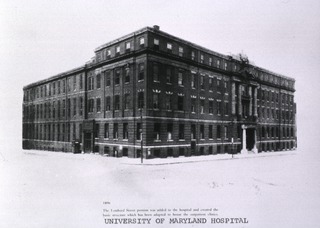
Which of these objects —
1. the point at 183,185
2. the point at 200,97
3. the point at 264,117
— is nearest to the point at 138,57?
the point at 200,97

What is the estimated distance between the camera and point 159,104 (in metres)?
32.4

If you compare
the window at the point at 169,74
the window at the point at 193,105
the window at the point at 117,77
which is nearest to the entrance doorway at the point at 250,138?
the window at the point at 193,105

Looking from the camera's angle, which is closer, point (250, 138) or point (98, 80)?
point (98, 80)

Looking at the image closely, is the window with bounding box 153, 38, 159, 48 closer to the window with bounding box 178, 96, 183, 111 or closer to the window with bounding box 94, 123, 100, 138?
the window with bounding box 178, 96, 183, 111

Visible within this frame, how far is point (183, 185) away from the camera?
1540 cm

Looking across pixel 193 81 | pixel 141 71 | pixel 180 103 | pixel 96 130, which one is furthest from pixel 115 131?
pixel 193 81

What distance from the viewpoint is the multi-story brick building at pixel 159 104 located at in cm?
3198

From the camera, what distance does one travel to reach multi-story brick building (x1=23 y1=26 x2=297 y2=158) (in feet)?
105

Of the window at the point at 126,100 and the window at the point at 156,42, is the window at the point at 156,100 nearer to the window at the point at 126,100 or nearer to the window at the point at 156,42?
the window at the point at 126,100

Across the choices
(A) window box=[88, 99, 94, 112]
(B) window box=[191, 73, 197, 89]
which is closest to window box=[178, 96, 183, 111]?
(B) window box=[191, 73, 197, 89]

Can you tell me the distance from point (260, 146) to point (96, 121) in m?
27.4

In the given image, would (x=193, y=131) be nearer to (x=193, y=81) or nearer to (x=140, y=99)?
(x=193, y=81)

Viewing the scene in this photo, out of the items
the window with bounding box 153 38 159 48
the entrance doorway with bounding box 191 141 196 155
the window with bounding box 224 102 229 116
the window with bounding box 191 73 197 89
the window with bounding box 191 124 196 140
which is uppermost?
the window with bounding box 153 38 159 48

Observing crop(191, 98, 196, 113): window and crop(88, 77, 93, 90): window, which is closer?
crop(191, 98, 196, 113): window
